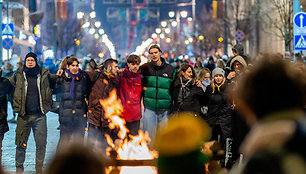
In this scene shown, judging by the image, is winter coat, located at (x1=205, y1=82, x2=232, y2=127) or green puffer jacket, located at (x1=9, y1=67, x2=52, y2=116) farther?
winter coat, located at (x1=205, y1=82, x2=232, y2=127)

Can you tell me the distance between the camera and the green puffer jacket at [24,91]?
8.04 meters

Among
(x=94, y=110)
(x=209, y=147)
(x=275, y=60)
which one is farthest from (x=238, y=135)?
(x=275, y=60)

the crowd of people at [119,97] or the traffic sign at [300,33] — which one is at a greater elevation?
the traffic sign at [300,33]

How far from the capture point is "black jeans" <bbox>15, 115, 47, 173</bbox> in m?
8.02

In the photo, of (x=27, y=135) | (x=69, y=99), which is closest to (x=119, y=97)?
(x=69, y=99)

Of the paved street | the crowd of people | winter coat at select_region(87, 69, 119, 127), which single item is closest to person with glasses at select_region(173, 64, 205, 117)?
the crowd of people

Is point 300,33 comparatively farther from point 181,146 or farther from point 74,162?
point 74,162

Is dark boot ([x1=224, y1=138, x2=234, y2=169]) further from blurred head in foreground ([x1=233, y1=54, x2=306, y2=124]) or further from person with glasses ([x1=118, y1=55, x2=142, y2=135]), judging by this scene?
blurred head in foreground ([x1=233, y1=54, x2=306, y2=124])

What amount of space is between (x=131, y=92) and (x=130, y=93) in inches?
0.9

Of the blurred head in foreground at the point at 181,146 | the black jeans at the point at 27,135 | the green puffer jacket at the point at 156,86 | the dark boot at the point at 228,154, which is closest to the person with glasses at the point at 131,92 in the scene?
the green puffer jacket at the point at 156,86

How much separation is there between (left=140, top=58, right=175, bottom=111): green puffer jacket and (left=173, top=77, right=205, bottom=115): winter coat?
28cm

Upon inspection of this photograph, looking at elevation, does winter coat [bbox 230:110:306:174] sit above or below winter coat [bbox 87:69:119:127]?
above

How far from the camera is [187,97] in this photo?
9016mm

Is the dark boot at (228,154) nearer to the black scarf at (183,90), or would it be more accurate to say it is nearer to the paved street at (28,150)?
the black scarf at (183,90)
